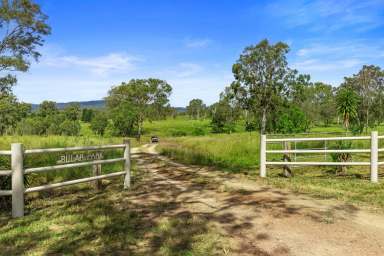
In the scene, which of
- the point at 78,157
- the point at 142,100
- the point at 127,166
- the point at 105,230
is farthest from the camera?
the point at 142,100

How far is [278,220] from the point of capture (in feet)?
20.4

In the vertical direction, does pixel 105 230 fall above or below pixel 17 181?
below

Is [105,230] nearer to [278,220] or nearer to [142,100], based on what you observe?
[278,220]

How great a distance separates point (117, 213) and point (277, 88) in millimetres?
51036

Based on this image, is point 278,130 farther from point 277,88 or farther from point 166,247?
point 166,247

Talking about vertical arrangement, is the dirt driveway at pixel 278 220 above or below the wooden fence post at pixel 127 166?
below

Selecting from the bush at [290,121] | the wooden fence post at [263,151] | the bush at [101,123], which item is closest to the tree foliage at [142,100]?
the bush at [101,123]

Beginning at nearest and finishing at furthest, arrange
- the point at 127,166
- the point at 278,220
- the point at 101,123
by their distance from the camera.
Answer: the point at 278,220 < the point at 127,166 < the point at 101,123

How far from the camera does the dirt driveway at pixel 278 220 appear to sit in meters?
4.99

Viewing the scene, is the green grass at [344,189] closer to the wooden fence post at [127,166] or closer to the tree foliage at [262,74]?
the wooden fence post at [127,166]

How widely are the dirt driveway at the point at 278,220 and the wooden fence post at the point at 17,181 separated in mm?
2818

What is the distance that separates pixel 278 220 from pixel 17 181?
4899 millimetres

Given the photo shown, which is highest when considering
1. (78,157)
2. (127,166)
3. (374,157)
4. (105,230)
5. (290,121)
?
(290,121)

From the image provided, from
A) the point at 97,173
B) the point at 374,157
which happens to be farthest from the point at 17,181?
the point at 374,157
